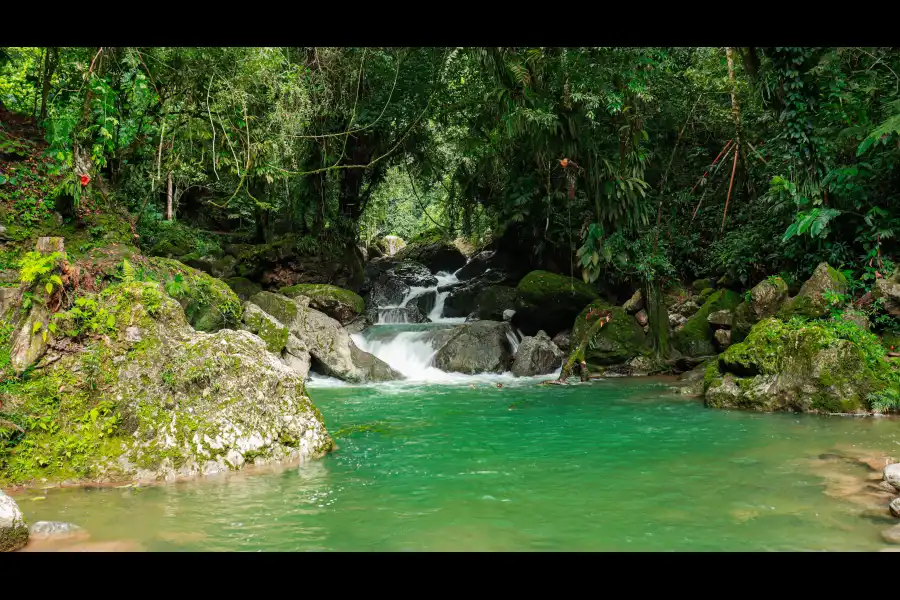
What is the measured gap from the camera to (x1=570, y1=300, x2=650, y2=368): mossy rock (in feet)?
40.5

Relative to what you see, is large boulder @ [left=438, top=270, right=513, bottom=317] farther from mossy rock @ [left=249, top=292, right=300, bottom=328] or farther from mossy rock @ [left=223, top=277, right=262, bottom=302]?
mossy rock @ [left=249, top=292, right=300, bottom=328]

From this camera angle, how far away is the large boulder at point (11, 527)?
147 inches

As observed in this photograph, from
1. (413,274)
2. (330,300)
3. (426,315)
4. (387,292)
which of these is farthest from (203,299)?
(413,274)

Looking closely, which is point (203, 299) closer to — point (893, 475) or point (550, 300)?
point (550, 300)

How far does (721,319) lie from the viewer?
11672mm

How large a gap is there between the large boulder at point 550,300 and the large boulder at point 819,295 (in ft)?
16.9

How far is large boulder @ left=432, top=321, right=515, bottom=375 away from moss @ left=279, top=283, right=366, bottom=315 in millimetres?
2827

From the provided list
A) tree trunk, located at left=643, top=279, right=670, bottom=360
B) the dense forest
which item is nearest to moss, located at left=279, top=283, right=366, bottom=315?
the dense forest

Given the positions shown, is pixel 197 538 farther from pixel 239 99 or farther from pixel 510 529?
pixel 239 99

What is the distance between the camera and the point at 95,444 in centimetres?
545

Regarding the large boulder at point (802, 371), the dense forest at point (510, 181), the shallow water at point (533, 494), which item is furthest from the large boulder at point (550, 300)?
the shallow water at point (533, 494)

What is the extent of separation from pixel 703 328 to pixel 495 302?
6.06 m
